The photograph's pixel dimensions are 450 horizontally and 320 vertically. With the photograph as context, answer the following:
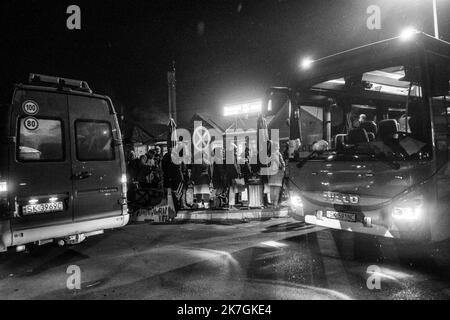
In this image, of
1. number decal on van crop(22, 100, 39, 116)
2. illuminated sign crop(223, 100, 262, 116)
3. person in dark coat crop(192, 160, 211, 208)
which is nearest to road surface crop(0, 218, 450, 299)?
number decal on van crop(22, 100, 39, 116)

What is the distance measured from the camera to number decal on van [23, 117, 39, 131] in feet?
18.0

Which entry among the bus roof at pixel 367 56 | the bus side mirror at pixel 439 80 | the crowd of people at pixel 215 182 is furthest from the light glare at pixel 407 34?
the crowd of people at pixel 215 182

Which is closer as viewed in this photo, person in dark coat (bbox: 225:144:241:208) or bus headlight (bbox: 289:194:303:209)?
bus headlight (bbox: 289:194:303:209)

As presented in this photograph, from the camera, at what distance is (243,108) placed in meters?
32.1

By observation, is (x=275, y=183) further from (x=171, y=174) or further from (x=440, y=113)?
(x=440, y=113)

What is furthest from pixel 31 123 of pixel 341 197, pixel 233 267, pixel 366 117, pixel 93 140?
pixel 366 117

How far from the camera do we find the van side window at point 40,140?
17.9 ft

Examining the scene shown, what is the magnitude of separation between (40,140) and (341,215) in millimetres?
5001

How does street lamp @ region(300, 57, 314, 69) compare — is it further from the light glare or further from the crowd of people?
the crowd of people

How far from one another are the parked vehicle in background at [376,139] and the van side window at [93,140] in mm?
3106

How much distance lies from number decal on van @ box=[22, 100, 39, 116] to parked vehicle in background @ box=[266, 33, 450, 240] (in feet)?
13.4

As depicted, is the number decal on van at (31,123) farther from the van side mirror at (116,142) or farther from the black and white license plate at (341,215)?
the black and white license plate at (341,215)

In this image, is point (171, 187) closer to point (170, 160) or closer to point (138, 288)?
point (170, 160)

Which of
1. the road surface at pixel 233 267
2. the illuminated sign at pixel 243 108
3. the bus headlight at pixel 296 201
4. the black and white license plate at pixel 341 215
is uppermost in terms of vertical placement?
the illuminated sign at pixel 243 108
